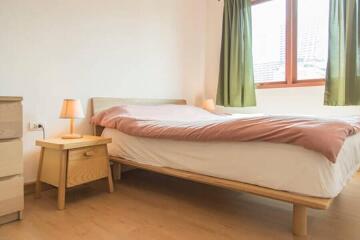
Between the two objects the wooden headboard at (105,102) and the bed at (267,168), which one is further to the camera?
Result: the wooden headboard at (105,102)

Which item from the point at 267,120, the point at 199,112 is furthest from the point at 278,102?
the point at 267,120

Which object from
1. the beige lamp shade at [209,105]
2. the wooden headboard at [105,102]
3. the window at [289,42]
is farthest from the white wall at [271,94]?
the wooden headboard at [105,102]

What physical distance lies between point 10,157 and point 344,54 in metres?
3.24

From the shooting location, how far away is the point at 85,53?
8.60 feet

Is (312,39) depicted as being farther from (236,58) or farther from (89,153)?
(89,153)

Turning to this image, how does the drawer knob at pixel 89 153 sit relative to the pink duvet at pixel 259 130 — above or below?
below

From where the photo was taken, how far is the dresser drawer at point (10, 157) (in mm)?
1641

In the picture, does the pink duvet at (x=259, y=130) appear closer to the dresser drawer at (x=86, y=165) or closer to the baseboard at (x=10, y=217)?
the dresser drawer at (x=86, y=165)

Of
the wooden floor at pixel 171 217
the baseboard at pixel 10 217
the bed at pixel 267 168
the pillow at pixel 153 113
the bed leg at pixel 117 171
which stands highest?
the pillow at pixel 153 113

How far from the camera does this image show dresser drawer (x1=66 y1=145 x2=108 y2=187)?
202cm

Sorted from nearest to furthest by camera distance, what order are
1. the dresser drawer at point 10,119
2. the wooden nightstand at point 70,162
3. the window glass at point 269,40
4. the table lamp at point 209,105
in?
1. the dresser drawer at point 10,119
2. the wooden nightstand at point 70,162
3. the window glass at point 269,40
4. the table lamp at point 209,105

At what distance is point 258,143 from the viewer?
1.57m

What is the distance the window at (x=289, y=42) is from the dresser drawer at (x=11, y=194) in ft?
10.1

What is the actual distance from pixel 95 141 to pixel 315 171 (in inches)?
61.2
